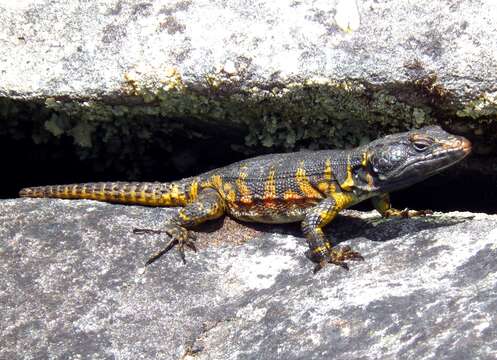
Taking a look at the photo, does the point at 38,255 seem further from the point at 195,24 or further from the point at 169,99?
the point at 195,24

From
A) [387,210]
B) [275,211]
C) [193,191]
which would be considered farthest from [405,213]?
[193,191]

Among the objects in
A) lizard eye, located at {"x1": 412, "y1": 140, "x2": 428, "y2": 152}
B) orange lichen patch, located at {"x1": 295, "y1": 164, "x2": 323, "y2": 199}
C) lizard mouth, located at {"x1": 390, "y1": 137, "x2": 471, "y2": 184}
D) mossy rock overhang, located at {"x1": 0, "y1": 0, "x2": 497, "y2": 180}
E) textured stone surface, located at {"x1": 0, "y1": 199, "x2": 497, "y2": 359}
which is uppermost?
mossy rock overhang, located at {"x1": 0, "y1": 0, "x2": 497, "y2": 180}

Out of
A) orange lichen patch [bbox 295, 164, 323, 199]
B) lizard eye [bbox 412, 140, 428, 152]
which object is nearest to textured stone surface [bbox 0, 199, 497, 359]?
orange lichen patch [bbox 295, 164, 323, 199]

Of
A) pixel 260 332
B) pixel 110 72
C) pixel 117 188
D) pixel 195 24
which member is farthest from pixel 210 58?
pixel 260 332

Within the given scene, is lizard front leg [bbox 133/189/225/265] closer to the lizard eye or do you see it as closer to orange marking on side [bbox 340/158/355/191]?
orange marking on side [bbox 340/158/355/191]

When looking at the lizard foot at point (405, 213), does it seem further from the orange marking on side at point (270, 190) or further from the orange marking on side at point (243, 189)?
the orange marking on side at point (243, 189)

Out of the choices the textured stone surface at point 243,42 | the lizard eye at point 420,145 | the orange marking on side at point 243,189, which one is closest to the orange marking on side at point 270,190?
the orange marking on side at point 243,189
